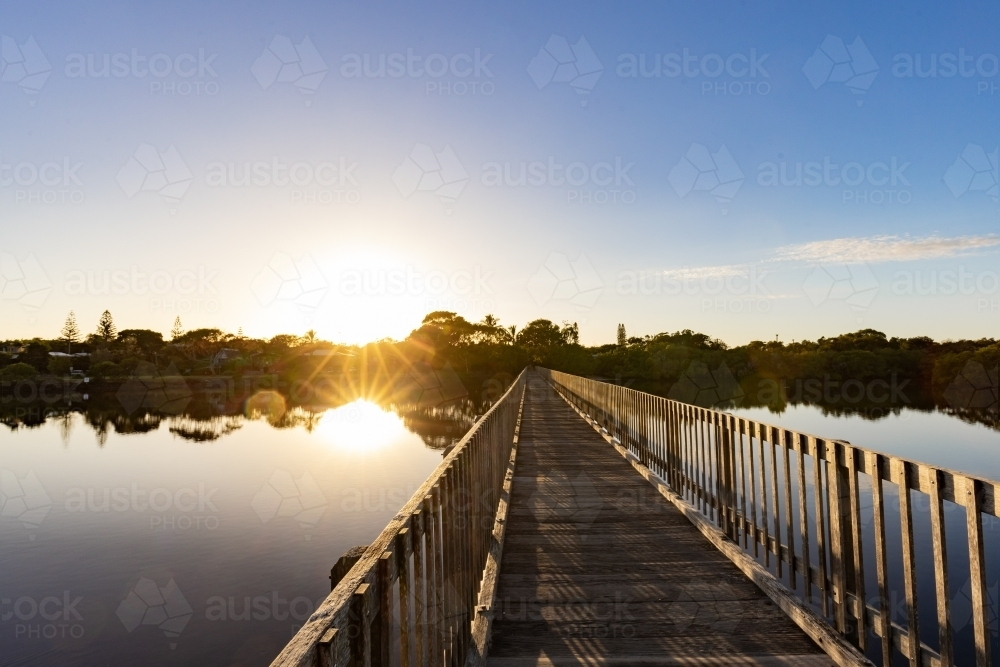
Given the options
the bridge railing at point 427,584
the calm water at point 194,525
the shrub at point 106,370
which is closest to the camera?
the bridge railing at point 427,584

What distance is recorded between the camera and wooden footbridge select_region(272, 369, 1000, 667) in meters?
2.22

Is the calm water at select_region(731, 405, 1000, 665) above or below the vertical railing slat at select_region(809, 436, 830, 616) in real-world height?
below

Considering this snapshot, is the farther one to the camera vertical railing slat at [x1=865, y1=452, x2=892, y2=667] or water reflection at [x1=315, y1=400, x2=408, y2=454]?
water reflection at [x1=315, y1=400, x2=408, y2=454]

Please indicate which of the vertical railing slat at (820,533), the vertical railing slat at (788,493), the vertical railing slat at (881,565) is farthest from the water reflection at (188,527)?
the vertical railing slat at (881,565)

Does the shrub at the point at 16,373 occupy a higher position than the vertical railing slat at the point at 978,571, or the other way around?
the shrub at the point at 16,373

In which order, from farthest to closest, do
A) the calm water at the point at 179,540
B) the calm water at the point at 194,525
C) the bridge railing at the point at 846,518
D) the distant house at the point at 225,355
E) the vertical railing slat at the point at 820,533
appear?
the distant house at the point at 225,355
the calm water at the point at 194,525
the calm water at the point at 179,540
the vertical railing slat at the point at 820,533
the bridge railing at the point at 846,518

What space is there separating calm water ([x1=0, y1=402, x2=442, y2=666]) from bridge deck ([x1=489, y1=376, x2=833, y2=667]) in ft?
23.5

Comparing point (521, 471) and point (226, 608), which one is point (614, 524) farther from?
point (226, 608)

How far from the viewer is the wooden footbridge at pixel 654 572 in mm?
2225

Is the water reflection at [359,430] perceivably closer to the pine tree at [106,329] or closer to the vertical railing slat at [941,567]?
the vertical railing slat at [941,567]

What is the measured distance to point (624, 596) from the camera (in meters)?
4.06

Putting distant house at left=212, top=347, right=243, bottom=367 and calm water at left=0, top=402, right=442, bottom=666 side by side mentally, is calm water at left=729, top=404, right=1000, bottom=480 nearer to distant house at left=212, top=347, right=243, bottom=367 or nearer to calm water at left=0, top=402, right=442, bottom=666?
calm water at left=0, top=402, right=442, bottom=666

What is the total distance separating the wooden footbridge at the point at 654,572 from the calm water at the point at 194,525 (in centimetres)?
717

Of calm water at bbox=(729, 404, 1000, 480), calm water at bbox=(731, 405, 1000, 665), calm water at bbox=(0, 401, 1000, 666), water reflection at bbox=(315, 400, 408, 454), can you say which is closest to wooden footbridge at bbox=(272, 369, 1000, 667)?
calm water at bbox=(731, 405, 1000, 665)
